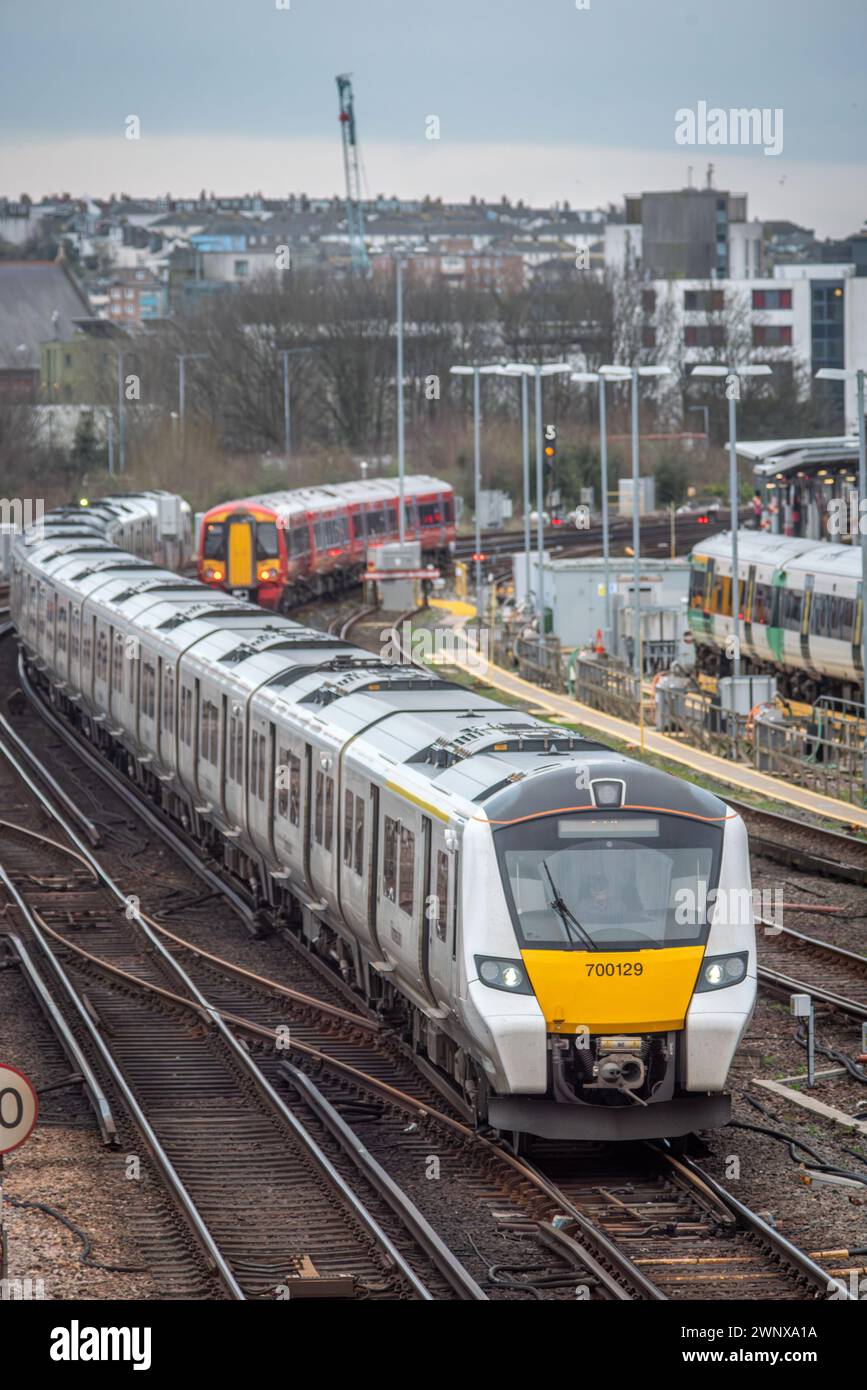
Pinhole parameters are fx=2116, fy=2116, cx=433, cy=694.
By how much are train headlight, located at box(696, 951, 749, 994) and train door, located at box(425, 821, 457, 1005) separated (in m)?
1.59

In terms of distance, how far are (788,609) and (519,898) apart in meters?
28.2

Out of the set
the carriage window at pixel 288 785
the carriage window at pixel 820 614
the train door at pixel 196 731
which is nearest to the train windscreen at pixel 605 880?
the carriage window at pixel 288 785

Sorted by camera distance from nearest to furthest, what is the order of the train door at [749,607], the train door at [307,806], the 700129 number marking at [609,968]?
1. the 700129 number marking at [609,968]
2. the train door at [307,806]
3. the train door at [749,607]

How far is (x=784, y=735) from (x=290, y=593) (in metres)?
24.6

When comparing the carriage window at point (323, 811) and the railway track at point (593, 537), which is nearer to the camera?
the carriage window at point (323, 811)

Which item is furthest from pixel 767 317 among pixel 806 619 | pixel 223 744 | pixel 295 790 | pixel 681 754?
pixel 295 790

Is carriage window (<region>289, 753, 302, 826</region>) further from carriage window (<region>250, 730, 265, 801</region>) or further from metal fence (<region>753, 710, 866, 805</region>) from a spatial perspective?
metal fence (<region>753, 710, 866, 805</region>)

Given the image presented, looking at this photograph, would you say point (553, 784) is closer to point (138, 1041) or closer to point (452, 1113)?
point (452, 1113)

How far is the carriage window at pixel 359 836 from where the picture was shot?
53.5 feet

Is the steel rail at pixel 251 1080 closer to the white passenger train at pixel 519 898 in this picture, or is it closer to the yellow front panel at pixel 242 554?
the white passenger train at pixel 519 898

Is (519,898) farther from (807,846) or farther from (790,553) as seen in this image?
(790,553)

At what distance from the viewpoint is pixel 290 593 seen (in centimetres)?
5491

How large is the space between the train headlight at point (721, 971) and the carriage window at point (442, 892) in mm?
1732
